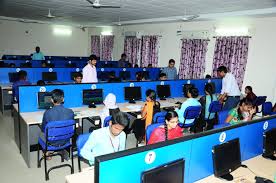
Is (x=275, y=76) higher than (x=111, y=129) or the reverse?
higher

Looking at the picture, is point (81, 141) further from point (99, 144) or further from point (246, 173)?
point (246, 173)

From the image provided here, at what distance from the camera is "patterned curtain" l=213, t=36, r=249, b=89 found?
22.1 feet

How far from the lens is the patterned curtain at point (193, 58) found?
26.2 ft

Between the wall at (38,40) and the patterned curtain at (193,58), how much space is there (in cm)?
834

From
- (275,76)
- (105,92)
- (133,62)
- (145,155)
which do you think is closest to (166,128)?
(145,155)

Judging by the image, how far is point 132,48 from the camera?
1138 centimetres

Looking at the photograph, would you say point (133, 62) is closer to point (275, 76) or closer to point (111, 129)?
point (275, 76)

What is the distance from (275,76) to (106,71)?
15.8 ft

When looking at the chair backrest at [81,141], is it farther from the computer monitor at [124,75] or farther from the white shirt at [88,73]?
the computer monitor at [124,75]

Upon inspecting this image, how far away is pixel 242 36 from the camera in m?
6.74

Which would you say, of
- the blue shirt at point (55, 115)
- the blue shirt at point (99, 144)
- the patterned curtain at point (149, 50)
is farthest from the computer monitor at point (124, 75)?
the blue shirt at point (99, 144)

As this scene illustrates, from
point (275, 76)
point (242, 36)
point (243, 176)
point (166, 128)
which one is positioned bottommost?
point (243, 176)

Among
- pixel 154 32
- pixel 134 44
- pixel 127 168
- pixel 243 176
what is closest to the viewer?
pixel 127 168

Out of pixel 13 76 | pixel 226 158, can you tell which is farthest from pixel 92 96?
pixel 226 158
